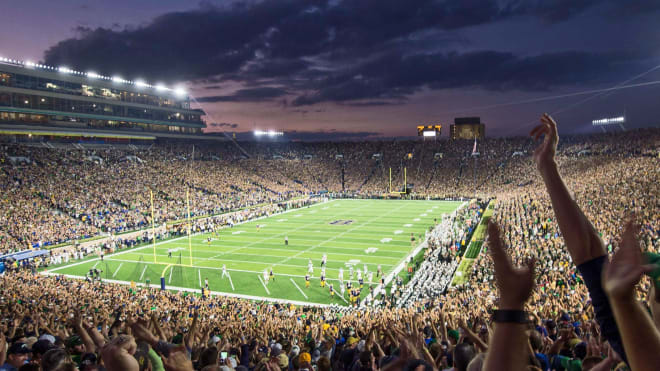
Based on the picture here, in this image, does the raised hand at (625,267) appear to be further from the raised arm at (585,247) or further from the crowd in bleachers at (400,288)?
the raised arm at (585,247)

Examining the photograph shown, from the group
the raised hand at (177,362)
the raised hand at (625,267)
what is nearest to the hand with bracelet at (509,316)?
the raised hand at (625,267)

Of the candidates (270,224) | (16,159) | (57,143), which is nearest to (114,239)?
(270,224)

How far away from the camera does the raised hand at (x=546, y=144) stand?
6.50ft

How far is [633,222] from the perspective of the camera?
123 cm

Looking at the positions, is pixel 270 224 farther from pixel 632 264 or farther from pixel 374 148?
pixel 374 148

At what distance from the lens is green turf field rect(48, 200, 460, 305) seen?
22.1 metres

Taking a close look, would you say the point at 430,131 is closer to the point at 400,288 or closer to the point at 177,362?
the point at 400,288

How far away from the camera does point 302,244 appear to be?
101 ft

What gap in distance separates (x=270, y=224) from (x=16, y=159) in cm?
2488

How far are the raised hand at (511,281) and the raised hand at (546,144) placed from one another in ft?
2.70

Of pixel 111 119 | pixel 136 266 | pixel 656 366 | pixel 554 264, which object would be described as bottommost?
pixel 136 266

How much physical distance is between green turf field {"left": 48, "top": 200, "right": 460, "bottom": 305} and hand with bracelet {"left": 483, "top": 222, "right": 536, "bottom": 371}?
18.4 meters

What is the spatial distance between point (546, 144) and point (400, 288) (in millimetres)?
17856

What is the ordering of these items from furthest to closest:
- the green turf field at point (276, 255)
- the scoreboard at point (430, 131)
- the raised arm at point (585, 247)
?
the scoreboard at point (430, 131), the green turf field at point (276, 255), the raised arm at point (585, 247)
